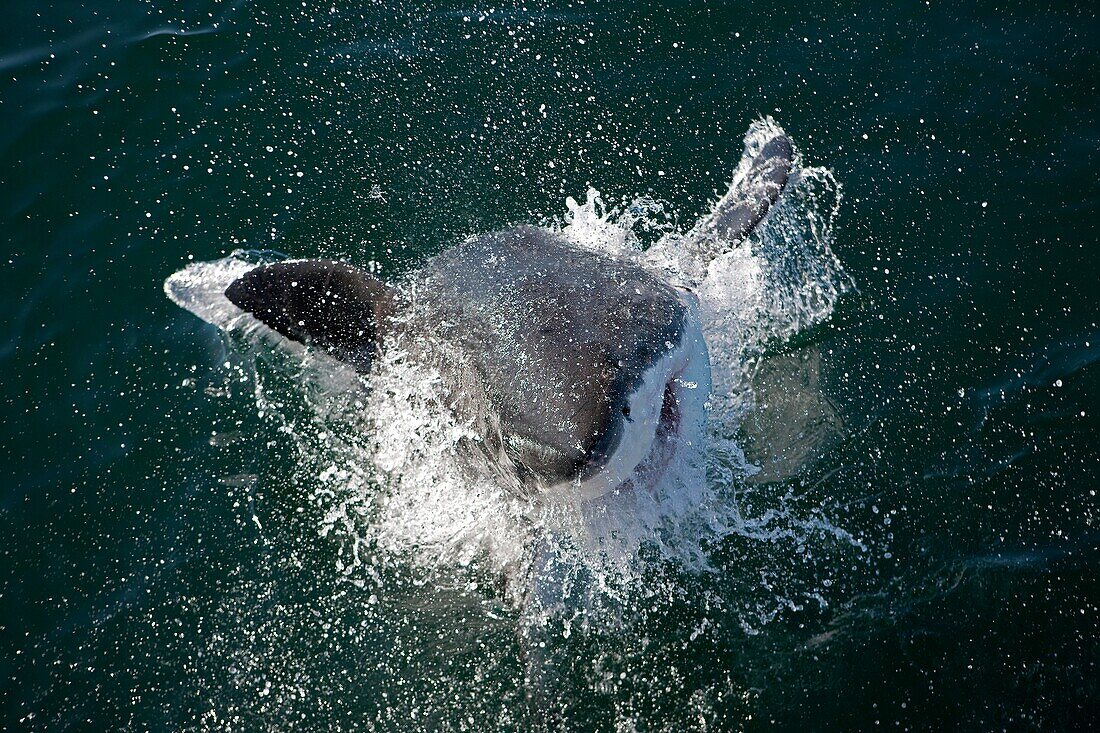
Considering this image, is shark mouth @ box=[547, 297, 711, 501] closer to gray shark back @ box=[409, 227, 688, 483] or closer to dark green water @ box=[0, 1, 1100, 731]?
gray shark back @ box=[409, 227, 688, 483]

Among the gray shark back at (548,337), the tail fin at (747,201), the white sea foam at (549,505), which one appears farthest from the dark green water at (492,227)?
the gray shark back at (548,337)

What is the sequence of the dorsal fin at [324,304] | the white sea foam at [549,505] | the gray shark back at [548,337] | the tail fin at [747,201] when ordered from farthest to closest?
the tail fin at [747,201] < the dorsal fin at [324,304] < the white sea foam at [549,505] < the gray shark back at [548,337]

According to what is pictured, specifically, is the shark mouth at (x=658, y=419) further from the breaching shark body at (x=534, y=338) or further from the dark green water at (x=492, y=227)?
the dark green water at (x=492, y=227)

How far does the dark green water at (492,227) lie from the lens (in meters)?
3.82

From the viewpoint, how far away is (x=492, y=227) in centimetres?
528

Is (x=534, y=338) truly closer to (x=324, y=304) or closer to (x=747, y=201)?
(x=324, y=304)

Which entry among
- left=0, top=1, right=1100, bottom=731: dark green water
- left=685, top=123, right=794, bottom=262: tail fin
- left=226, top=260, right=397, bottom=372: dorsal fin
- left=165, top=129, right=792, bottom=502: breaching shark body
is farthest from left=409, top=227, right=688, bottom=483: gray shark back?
left=0, top=1, right=1100, bottom=731: dark green water

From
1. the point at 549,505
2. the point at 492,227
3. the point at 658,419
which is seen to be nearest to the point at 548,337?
the point at 658,419

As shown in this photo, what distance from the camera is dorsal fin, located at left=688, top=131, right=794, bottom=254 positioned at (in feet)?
14.9

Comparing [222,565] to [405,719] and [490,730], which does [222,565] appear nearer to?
[405,719]

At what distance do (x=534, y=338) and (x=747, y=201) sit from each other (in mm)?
2054

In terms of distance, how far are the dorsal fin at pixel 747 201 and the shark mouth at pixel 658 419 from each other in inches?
37.1

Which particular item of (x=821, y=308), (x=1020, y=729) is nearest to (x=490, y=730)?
(x=1020, y=729)

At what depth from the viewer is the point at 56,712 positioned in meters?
3.84
